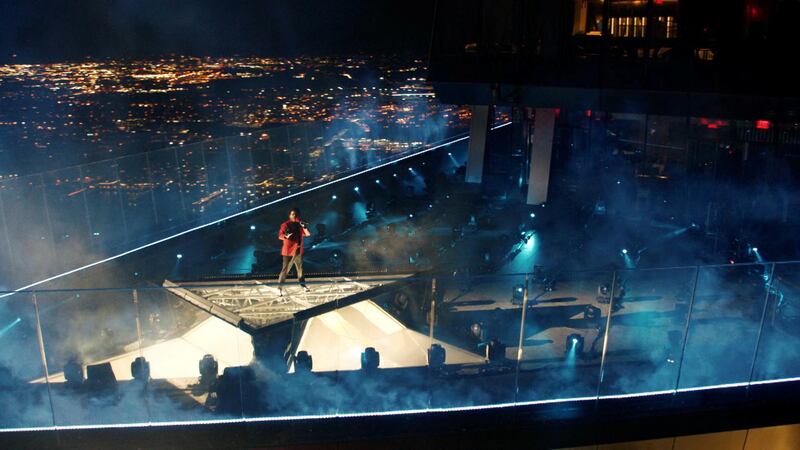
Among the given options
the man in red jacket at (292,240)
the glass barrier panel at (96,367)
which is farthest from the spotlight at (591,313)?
the glass barrier panel at (96,367)

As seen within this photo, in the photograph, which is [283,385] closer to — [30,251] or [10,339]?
[10,339]

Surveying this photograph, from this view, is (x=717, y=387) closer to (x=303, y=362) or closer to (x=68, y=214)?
(x=303, y=362)

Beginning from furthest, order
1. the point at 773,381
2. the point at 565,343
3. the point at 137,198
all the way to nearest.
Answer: the point at 137,198 → the point at 565,343 → the point at 773,381

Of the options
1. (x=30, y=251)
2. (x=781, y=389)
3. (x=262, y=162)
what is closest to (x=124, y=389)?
(x=30, y=251)

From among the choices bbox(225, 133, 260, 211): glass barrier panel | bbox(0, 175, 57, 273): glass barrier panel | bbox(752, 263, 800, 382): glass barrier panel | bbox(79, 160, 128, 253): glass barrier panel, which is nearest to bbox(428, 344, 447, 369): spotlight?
bbox(752, 263, 800, 382): glass barrier panel

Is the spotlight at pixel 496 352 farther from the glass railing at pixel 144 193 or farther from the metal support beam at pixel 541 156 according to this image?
the metal support beam at pixel 541 156

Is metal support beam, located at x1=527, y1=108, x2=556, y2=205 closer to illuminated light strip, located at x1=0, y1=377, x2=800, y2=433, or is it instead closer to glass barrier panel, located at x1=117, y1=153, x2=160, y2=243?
glass barrier panel, located at x1=117, y1=153, x2=160, y2=243

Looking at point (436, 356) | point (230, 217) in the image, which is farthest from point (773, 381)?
point (230, 217)
